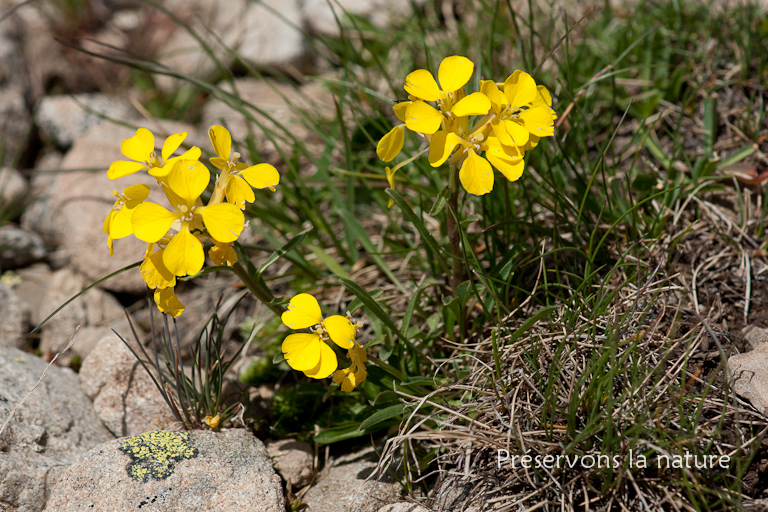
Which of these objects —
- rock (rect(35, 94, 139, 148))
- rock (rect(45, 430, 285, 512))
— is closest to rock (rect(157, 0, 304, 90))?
rock (rect(35, 94, 139, 148))

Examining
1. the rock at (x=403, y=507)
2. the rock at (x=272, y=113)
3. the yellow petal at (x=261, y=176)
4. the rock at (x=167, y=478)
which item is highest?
the rock at (x=272, y=113)

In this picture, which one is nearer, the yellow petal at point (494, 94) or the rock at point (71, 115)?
the yellow petal at point (494, 94)

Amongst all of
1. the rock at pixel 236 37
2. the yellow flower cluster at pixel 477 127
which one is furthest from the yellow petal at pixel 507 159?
the rock at pixel 236 37

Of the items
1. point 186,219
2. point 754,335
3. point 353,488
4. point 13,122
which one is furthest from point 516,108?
point 13,122

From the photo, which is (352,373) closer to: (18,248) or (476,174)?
(476,174)

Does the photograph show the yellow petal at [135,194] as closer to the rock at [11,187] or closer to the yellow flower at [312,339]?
the yellow flower at [312,339]

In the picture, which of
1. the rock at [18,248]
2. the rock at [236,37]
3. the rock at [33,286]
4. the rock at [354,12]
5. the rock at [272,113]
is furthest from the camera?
the rock at [236,37]

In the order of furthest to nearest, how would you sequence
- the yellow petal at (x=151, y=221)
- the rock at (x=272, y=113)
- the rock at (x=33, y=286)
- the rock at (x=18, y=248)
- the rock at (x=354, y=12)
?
the rock at (x=354, y=12) < the rock at (x=272, y=113) < the rock at (x=18, y=248) < the rock at (x=33, y=286) < the yellow petal at (x=151, y=221)

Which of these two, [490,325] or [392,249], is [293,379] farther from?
[490,325]
